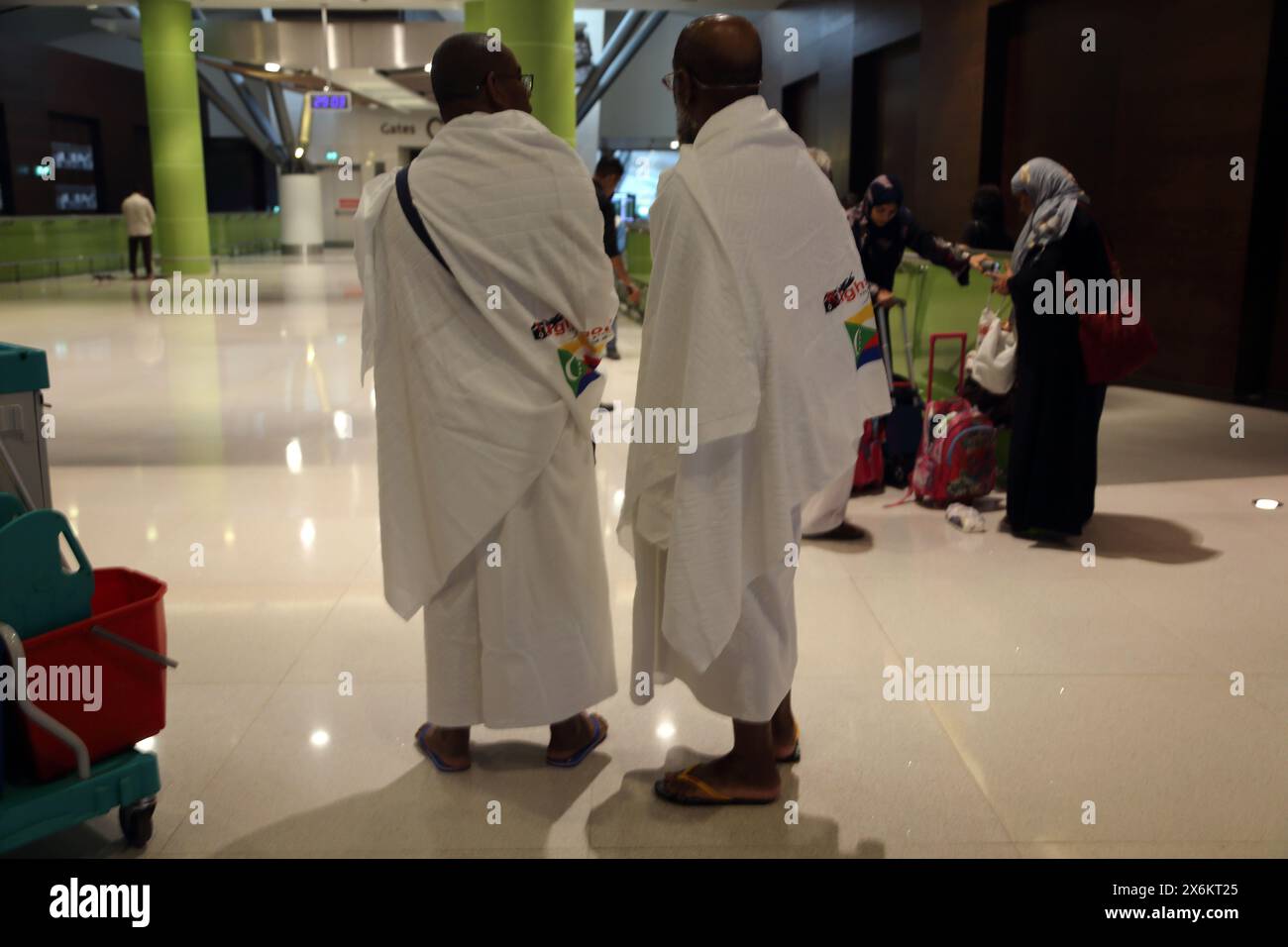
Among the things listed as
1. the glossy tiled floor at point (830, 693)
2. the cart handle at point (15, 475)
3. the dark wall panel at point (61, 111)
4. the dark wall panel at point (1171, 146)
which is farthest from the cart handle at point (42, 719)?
the dark wall panel at point (61, 111)

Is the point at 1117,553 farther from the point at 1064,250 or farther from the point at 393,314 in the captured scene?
the point at 393,314

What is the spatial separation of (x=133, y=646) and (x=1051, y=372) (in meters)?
3.38

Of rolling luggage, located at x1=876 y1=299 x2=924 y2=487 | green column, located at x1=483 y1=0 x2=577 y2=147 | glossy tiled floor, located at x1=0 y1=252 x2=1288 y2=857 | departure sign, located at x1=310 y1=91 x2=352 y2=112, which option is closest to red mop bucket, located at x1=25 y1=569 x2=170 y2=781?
glossy tiled floor, located at x1=0 y1=252 x2=1288 y2=857

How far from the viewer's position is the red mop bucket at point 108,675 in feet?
6.70

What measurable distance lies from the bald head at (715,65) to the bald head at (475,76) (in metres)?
0.37

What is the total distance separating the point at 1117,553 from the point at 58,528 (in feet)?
11.9

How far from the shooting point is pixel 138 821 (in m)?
2.22

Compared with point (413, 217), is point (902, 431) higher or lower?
lower

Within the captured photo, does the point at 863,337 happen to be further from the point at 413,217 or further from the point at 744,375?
the point at 413,217

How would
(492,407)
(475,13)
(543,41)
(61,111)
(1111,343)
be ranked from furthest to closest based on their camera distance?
(61,111) < (475,13) < (543,41) < (1111,343) < (492,407)

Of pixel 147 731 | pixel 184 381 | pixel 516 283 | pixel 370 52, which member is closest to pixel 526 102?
pixel 516 283

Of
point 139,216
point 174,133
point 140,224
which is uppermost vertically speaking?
point 174,133

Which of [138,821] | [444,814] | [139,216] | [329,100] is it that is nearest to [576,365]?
[444,814]
